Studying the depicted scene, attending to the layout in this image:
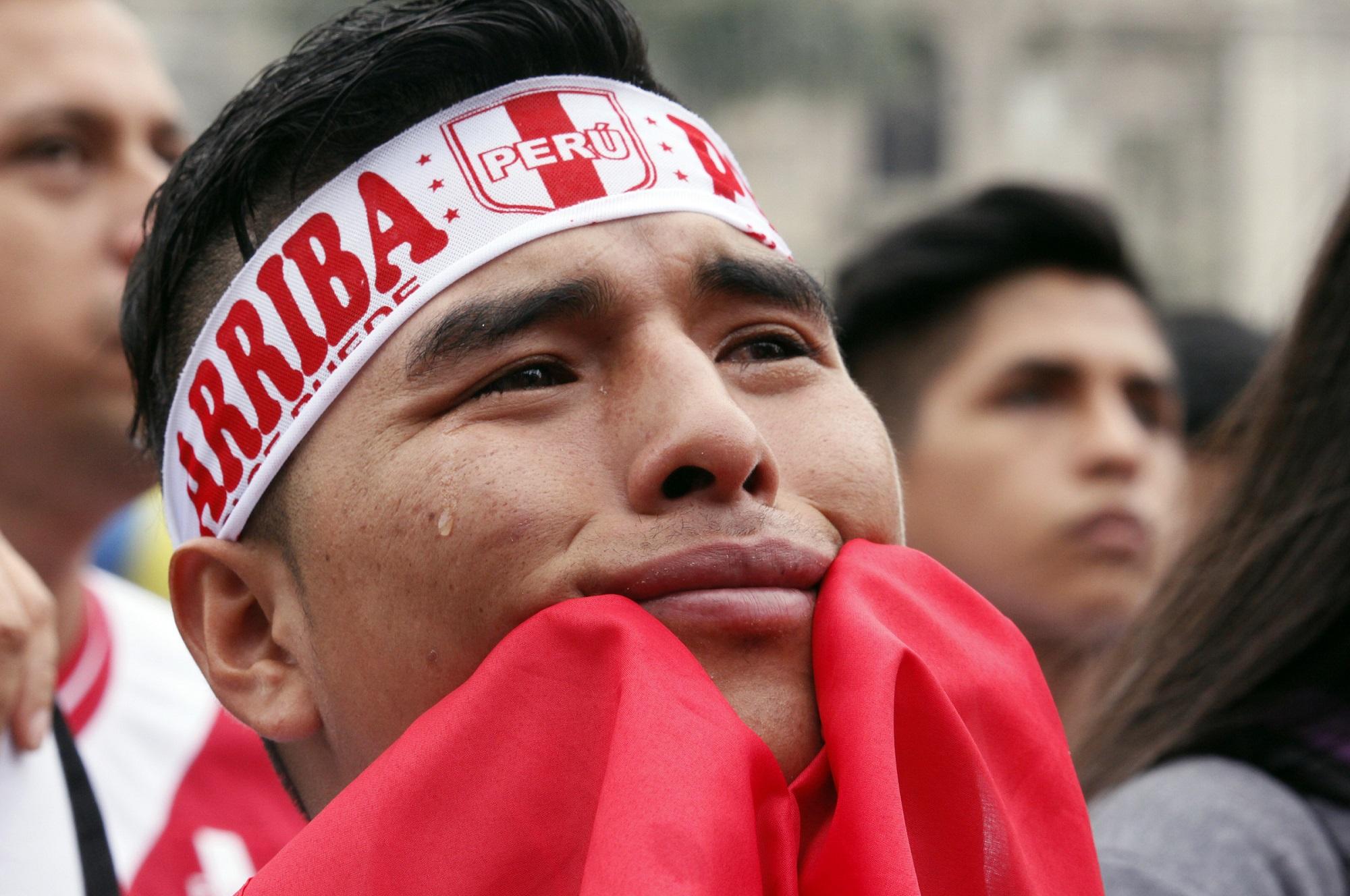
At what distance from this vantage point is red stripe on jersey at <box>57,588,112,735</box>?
2719 mm

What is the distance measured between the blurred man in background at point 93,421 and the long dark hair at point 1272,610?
1.55 m

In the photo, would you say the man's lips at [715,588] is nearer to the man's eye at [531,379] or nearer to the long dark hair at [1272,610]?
the man's eye at [531,379]

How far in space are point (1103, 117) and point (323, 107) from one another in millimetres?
22959

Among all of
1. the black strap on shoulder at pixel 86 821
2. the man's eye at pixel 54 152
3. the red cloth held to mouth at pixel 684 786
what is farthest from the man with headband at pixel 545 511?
the man's eye at pixel 54 152

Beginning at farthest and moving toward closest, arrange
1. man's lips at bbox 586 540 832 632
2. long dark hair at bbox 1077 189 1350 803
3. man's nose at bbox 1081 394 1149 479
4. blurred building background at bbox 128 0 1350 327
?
blurred building background at bbox 128 0 1350 327 < man's nose at bbox 1081 394 1149 479 < long dark hair at bbox 1077 189 1350 803 < man's lips at bbox 586 540 832 632

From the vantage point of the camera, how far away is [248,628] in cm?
191

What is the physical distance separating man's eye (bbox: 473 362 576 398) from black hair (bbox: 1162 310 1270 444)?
4.15 m

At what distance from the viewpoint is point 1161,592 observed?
2.75 meters

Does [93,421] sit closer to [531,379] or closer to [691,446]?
[531,379]

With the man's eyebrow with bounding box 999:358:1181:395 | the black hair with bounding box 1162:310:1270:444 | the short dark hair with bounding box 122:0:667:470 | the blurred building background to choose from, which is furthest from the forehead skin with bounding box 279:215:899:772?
the blurred building background

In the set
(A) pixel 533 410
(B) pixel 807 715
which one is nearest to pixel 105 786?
(A) pixel 533 410

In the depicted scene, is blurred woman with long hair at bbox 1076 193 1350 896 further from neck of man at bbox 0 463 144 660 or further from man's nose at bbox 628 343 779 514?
neck of man at bbox 0 463 144 660

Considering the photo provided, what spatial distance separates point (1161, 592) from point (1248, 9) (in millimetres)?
23221

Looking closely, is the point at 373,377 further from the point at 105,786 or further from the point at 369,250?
the point at 105,786
